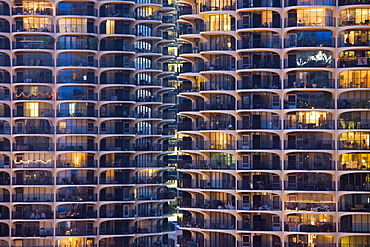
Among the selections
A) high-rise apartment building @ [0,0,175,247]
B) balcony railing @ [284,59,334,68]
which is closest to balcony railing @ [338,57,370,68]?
balcony railing @ [284,59,334,68]

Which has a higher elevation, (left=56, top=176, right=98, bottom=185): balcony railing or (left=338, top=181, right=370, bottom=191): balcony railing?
(left=338, top=181, right=370, bottom=191): balcony railing

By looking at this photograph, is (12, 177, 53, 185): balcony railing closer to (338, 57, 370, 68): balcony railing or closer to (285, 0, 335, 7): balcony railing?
(285, 0, 335, 7): balcony railing

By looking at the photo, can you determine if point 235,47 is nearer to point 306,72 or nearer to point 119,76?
point 306,72

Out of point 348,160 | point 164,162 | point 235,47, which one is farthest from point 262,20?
point 164,162

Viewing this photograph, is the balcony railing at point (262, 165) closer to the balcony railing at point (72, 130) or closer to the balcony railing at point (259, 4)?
the balcony railing at point (259, 4)

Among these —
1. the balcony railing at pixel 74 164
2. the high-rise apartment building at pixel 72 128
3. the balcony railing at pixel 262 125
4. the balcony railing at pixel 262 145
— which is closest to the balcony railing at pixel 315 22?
the balcony railing at pixel 262 125

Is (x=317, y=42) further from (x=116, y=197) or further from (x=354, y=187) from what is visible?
(x=116, y=197)

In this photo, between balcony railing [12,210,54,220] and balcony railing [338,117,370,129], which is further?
balcony railing [12,210,54,220]

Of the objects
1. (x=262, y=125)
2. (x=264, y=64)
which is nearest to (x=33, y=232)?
(x=262, y=125)
